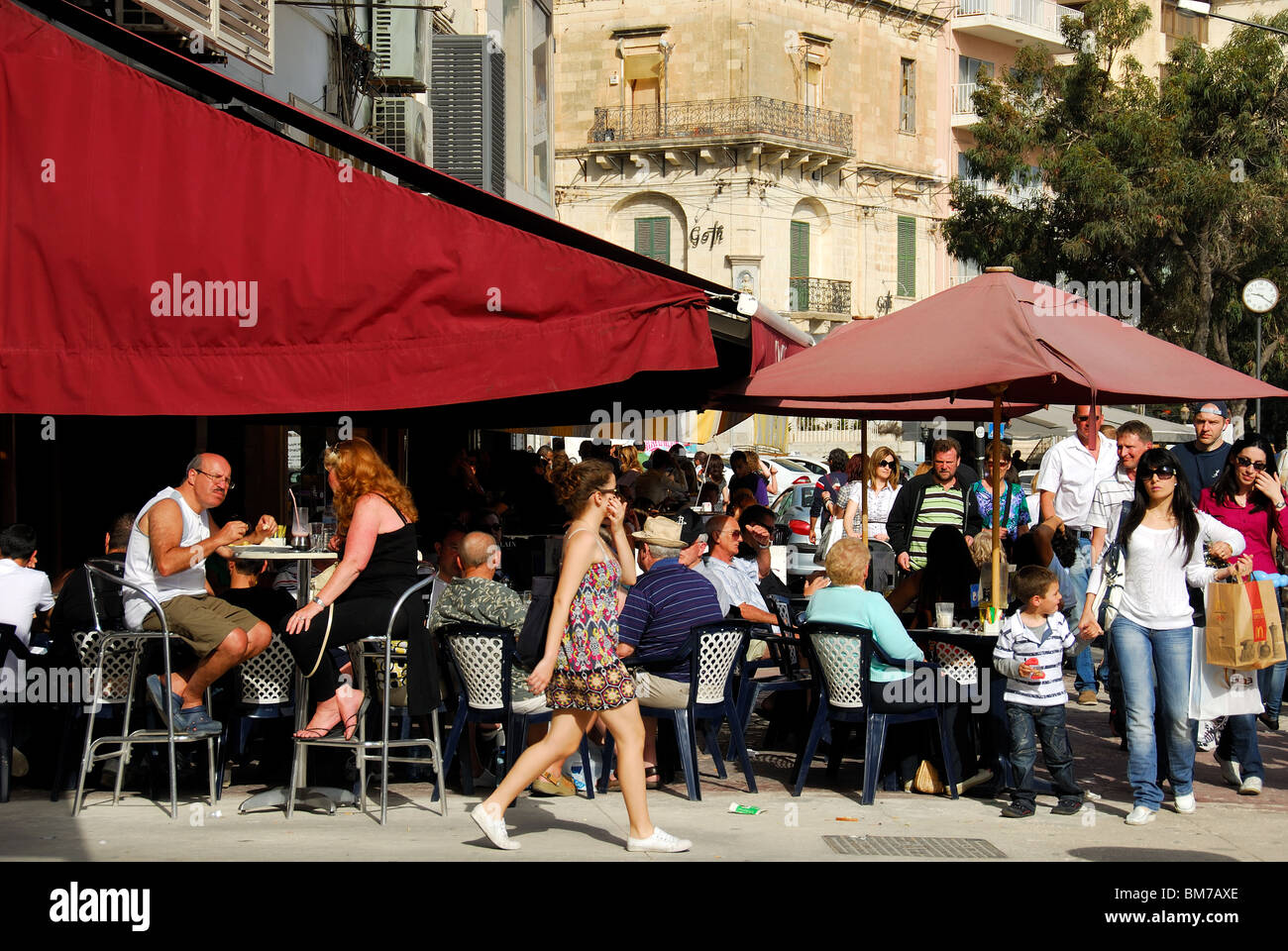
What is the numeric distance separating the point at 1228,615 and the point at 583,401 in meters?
5.35

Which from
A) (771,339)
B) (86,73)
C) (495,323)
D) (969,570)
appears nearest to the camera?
(495,323)

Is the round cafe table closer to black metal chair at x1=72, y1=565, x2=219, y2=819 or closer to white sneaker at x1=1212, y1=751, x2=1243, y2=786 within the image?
black metal chair at x1=72, y1=565, x2=219, y2=819

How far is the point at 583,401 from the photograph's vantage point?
11.4 m

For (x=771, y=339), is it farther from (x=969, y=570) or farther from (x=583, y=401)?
(x=583, y=401)

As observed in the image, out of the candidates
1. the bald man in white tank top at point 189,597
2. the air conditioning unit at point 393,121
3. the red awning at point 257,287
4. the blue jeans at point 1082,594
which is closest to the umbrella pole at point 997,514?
the red awning at point 257,287

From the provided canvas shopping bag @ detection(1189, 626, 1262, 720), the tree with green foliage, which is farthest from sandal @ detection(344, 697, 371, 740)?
the tree with green foliage

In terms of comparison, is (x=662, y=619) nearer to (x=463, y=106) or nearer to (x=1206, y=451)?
(x=1206, y=451)

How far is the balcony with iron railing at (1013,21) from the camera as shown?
41.9m

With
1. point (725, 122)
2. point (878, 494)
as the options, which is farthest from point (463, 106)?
point (725, 122)

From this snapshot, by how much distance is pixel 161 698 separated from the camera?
276 inches

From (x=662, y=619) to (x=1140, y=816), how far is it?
2.41m

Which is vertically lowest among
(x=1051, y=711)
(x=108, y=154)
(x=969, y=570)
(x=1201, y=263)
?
(x=1051, y=711)

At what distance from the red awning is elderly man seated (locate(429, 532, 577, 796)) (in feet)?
3.18

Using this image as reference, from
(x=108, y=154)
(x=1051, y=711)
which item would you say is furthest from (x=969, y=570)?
(x=108, y=154)
